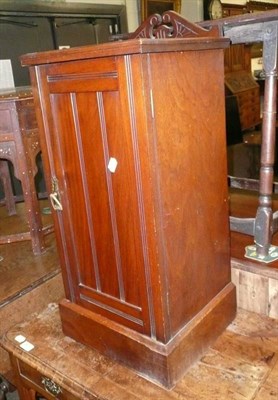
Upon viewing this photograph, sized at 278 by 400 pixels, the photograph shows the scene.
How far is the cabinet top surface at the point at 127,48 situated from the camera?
2.31ft

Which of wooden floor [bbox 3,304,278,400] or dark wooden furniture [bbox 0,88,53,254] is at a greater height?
dark wooden furniture [bbox 0,88,53,254]

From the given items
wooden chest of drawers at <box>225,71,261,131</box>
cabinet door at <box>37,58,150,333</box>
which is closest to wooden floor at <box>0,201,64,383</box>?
cabinet door at <box>37,58,150,333</box>

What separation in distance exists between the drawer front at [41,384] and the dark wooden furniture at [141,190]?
0.47 feet

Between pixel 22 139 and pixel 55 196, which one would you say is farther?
pixel 22 139

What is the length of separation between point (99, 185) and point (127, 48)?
314 millimetres

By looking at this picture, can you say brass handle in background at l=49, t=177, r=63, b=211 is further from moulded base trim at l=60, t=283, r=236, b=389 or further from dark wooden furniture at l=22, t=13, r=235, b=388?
moulded base trim at l=60, t=283, r=236, b=389

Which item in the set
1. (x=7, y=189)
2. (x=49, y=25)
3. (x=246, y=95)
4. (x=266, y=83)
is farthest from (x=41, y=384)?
(x=246, y=95)

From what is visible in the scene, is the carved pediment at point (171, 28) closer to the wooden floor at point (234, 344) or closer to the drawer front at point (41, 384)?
the wooden floor at point (234, 344)

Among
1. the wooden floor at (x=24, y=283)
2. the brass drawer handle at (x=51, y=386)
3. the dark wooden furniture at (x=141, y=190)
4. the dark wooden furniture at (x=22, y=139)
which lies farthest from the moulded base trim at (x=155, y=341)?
the dark wooden furniture at (x=22, y=139)

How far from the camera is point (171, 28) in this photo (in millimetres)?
1117

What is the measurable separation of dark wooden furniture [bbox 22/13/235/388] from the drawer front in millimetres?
142

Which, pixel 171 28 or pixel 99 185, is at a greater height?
pixel 171 28

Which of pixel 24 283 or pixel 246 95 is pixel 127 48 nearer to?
pixel 24 283

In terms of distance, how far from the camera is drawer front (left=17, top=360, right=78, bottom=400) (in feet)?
3.35
